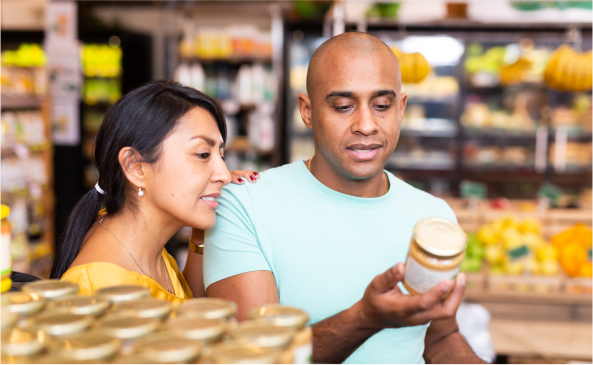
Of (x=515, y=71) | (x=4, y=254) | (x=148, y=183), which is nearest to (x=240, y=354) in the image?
(x=4, y=254)

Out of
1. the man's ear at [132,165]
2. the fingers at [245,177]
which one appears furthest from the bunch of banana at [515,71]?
the man's ear at [132,165]

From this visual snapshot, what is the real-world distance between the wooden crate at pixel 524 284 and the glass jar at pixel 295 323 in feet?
7.55

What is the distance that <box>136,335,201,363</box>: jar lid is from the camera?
69 cm

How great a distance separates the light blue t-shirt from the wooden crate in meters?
1.40

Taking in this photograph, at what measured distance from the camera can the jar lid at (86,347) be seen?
71 cm

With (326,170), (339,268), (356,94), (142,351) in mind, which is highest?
(356,94)

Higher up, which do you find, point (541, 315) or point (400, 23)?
point (400, 23)

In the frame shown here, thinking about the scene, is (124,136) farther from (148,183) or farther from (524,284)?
(524,284)

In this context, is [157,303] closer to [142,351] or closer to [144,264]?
[142,351]

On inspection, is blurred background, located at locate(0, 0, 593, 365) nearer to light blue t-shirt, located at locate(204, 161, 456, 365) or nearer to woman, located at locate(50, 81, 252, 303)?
light blue t-shirt, located at locate(204, 161, 456, 365)

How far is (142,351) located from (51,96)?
5.24 metres

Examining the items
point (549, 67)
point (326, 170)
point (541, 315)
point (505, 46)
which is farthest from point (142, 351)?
point (505, 46)

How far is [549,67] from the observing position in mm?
4734

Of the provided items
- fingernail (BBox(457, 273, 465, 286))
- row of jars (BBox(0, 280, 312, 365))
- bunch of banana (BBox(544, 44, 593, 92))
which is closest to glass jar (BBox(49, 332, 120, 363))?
row of jars (BBox(0, 280, 312, 365))
